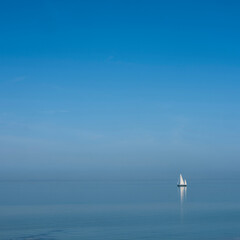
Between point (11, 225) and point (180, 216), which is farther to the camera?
point (180, 216)

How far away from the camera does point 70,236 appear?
199ft

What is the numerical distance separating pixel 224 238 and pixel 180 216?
26240 mm

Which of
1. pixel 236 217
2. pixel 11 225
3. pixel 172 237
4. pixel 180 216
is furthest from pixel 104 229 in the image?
pixel 236 217

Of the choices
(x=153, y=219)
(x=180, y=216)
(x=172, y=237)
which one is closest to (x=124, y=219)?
(x=153, y=219)

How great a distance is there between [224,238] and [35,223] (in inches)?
1326

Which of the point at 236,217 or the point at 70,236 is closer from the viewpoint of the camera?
the point at 70,236

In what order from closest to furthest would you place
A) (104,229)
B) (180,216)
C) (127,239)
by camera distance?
1. (127,239)
2. (104,229)
3. (180,216)

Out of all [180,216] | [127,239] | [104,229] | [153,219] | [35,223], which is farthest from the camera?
[180,216]

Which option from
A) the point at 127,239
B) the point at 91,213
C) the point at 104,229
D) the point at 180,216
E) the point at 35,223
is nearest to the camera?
the point at 127,239

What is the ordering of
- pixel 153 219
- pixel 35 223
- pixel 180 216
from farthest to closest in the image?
pixel 180 216 < pixel 153 219 < pixel 35 223

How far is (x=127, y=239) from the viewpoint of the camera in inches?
2315

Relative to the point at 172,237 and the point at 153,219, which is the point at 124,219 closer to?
the point at 153,219

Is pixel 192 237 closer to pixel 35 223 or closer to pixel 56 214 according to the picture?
pixel 35 223

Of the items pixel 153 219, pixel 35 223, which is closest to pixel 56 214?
pixel 35 223
